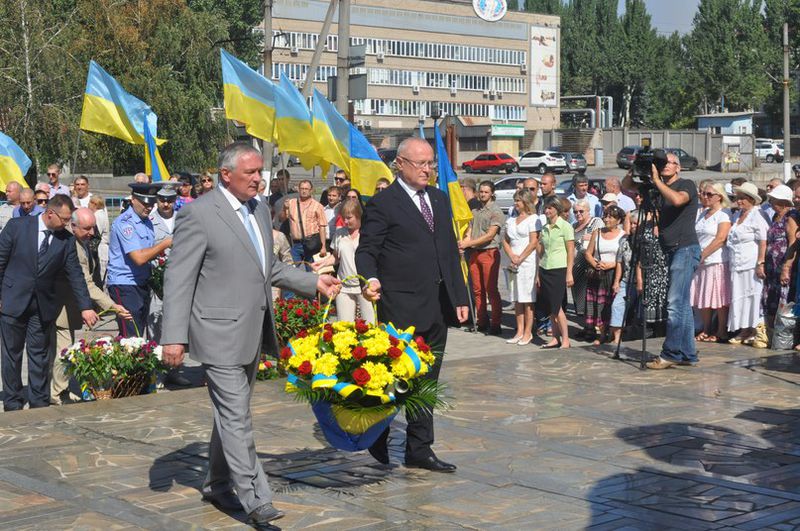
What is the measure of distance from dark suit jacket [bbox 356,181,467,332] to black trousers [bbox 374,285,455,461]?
0.13ft

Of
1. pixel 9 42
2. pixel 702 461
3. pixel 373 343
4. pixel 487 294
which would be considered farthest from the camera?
pixel 9 42

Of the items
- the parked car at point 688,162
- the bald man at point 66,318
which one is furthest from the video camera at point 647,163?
the parked car at point 688,162

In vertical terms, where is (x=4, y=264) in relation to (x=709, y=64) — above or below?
below

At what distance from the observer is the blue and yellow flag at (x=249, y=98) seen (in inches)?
618

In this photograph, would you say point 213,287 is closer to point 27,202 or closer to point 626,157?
point 27,202

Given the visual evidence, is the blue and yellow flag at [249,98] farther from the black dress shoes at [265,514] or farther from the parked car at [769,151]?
the parked car at [769,151]

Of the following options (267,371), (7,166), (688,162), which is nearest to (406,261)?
(267,371)

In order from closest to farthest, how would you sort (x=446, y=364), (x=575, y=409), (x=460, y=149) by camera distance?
(x=575, y=409) → (x=446, y=364) → (x=460, y=149)

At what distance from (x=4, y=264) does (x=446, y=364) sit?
13.7ft

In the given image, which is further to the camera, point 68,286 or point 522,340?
point 522,340

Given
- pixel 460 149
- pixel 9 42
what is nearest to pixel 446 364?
pixel 9 42

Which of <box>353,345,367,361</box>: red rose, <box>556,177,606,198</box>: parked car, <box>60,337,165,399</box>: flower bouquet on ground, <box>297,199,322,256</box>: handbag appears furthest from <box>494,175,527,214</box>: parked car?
<box>353,345,367,361</box>: red rose

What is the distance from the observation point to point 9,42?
38.1m

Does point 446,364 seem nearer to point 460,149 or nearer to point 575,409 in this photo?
point 575,409
